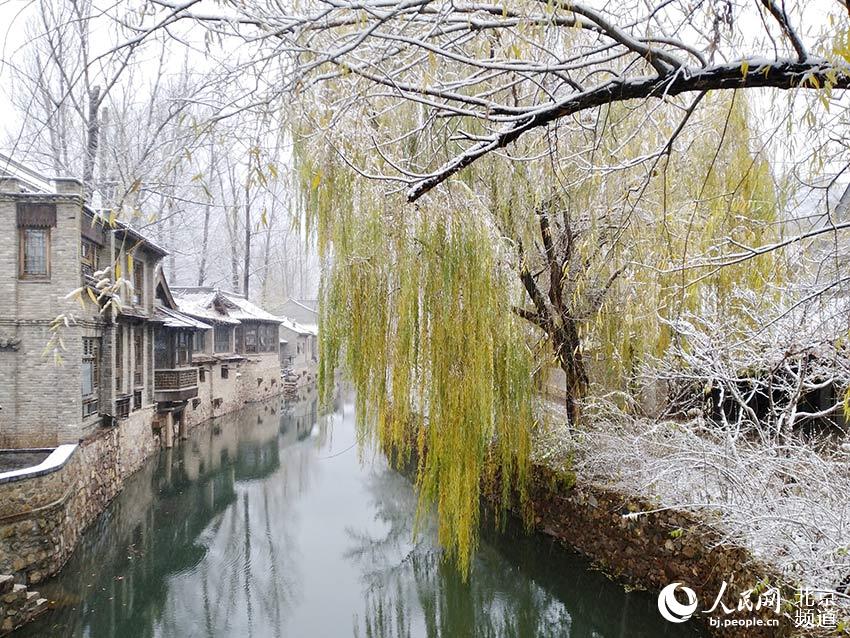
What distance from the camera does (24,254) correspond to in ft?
30.0

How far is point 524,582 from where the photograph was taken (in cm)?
712

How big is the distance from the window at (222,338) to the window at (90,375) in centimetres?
1033

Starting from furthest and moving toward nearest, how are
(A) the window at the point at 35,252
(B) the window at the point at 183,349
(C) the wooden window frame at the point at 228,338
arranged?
(C) the wooden window frame at the point at 228,338 → (B) the window at the point at 183,349 → (A) the window at the point at 35,252

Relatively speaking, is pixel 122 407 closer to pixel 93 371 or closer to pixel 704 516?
pixel 93 371

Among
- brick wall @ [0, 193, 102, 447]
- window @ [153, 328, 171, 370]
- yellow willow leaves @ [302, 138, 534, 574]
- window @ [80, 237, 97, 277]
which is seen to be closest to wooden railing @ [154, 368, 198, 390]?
window @ [153, 328, 171, 370]

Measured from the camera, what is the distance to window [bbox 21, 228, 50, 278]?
9.12m

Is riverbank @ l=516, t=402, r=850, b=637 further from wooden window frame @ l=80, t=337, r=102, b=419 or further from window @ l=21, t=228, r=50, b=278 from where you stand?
window @ l=21, t=228, r=50, b=278

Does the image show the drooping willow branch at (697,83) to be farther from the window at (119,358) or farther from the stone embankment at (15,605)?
the window at (119,358)

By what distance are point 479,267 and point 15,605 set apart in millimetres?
6250

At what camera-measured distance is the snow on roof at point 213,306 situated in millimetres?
19703

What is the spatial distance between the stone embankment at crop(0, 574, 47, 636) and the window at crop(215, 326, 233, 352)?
15102mm

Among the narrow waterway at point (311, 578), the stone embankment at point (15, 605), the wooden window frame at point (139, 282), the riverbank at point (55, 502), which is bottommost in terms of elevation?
the narrow waterway at point (311, 578)

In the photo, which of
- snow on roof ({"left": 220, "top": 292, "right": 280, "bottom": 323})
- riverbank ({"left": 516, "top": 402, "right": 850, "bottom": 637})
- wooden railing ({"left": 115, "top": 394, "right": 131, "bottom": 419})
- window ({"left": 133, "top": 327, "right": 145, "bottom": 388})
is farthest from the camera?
snow on roof ({"left": 220, "top": 292, "right": 280, "bottom": 323})

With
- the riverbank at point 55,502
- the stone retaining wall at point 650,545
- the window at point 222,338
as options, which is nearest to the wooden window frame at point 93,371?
the riverbank at point 55,502
